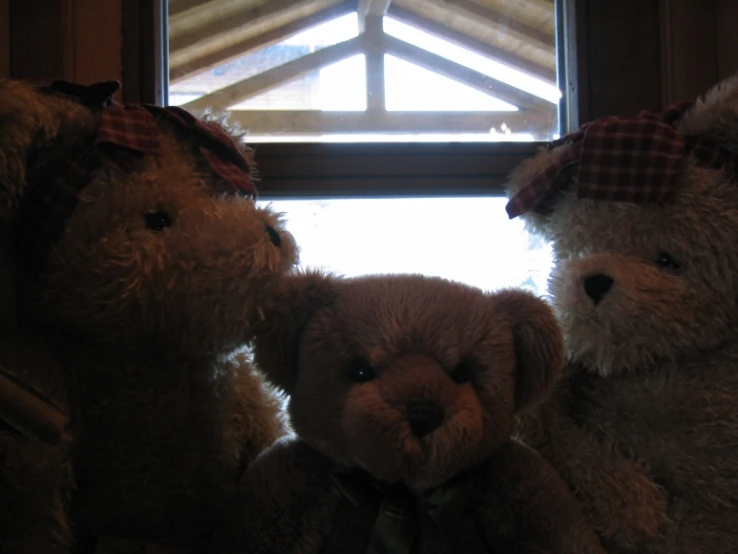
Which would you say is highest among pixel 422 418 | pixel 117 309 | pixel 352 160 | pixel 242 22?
pixel 242 22

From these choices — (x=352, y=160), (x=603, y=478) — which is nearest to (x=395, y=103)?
(x=352, y=160)

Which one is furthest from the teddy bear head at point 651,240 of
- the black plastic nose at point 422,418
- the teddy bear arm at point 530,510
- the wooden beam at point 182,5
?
the wooden beam at point 182,5

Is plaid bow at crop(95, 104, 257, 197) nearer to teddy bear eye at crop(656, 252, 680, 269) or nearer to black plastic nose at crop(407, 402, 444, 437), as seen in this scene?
black plastic nose at crop(407, 402, 444, 437)

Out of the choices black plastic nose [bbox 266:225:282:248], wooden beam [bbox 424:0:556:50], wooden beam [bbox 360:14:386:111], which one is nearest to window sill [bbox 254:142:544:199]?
wooden beam [bbox 360:14:386:111]

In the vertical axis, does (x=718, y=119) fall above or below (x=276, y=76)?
below

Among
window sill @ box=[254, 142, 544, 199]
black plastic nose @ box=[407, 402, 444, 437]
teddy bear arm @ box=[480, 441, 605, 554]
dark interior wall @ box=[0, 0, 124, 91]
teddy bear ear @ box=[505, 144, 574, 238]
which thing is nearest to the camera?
black plastic nose @ box=[407, 402, 444, 437]

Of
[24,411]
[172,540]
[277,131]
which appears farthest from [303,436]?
[277,131]

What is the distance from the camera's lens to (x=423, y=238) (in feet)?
3.87

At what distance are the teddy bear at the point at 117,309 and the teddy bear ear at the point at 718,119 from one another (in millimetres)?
489

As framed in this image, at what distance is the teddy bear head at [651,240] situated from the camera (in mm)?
756

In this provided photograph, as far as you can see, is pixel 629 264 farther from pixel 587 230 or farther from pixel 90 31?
pixel 90 31

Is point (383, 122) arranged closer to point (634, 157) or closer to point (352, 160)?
point (352, 160)

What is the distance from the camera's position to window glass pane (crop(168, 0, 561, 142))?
113cm

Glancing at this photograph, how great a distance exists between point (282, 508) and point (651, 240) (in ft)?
1.59
